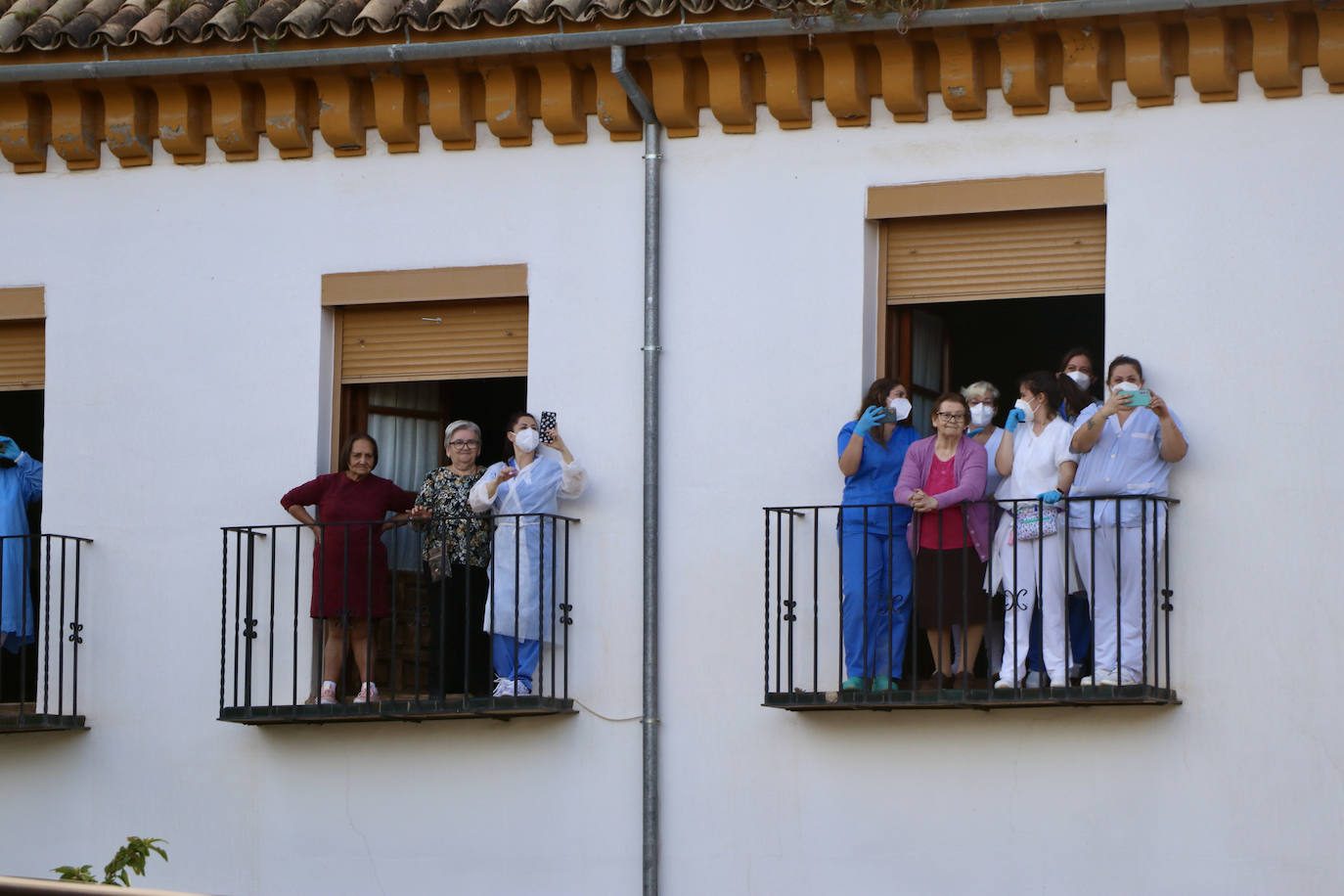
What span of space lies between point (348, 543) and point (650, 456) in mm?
1539

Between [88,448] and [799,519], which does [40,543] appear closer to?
[88,448]

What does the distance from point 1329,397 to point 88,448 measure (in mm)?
6174

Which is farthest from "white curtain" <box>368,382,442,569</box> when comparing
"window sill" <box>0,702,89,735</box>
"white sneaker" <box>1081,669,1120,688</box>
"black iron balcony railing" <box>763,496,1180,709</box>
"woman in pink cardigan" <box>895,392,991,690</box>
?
"white sneaker" <box>1081,669,1120,688</box>

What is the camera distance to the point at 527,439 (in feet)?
38.0

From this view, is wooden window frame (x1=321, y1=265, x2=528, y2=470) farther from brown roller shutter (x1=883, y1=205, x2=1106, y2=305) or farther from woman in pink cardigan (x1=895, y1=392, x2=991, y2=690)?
woman in pink cardigan (x1=895, y1=392, x2=991, y2=690)

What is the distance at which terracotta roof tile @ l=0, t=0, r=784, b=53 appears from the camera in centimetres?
1141

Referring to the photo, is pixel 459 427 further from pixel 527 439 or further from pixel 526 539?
pixel 526 539

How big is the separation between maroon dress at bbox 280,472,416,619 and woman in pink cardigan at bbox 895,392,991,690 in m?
2.65

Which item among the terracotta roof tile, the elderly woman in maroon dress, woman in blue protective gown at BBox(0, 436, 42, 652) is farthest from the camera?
woman in blue protective gown at BBox(0, 436, 42, 652)

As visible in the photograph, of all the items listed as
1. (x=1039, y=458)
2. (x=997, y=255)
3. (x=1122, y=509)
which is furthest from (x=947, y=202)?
(x=1122, y=509)

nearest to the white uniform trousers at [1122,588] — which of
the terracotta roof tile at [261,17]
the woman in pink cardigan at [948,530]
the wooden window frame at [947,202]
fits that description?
the woman in pink cardigan at [948,530]

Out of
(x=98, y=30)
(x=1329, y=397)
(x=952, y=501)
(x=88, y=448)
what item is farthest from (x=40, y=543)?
(x=1329, y=397)

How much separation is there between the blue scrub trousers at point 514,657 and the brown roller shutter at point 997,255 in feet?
7.84

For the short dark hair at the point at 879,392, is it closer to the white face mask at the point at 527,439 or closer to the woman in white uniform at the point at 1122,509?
the woman in white uniform at the point at 1122,509
